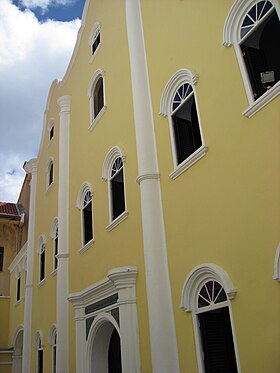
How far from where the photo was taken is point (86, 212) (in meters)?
12.7

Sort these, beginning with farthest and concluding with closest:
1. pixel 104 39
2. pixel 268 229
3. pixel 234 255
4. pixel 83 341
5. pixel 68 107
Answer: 1. pixel 68 107
2. pixel 104 39
3. pixel 83 341
4. pixel 234 255
5. pixel 268 229

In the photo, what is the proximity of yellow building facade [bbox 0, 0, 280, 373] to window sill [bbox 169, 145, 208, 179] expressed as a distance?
0.08 ft

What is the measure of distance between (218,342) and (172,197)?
280cm

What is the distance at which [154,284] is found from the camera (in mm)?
7980

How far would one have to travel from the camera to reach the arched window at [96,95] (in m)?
13.0

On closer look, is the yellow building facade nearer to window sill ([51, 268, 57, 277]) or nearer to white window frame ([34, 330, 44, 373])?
window sill ([51, 268, 57, 277])

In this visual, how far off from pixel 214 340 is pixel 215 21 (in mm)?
5536

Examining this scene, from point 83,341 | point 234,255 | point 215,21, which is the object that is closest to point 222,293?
point 234,255

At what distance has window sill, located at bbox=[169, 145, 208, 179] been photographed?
748 centimetres

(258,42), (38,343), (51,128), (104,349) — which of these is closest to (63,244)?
(104,349)

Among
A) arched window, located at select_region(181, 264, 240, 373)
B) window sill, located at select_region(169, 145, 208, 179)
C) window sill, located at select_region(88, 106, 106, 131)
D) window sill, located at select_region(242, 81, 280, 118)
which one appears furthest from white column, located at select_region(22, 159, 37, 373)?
window sill, located at select_region(242, 81, 280, 118)

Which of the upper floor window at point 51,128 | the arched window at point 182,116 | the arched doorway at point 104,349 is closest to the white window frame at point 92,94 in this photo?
the arched window at point 182,116

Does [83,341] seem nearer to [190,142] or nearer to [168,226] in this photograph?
[168,226]

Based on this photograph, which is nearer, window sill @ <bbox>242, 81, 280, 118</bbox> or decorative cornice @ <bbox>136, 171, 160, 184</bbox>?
window sill @ <bbox>242, 81, 280, 118</bbox>
